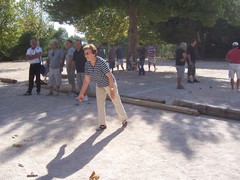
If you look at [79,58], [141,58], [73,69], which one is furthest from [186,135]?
[141,58]

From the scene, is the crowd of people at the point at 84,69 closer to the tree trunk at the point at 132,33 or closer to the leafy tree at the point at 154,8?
the leafy tree at the point at 154,8

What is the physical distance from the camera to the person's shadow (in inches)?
193

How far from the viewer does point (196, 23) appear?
3631cm

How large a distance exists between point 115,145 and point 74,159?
0.89m

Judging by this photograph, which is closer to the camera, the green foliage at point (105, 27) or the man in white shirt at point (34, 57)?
the man in white shirt at point (34, 57)

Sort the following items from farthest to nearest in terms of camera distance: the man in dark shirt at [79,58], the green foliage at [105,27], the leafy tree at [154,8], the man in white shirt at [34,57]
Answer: the green foliage at [105,27] < the leafy tree at [154,8] < the man in white shirt at [34,57] < the man in dark shirt at [79,58]

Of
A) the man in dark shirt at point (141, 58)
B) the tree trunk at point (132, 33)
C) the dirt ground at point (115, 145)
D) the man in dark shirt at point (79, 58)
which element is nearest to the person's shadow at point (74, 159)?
the dirt ground at point (115, 145)

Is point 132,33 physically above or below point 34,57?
above

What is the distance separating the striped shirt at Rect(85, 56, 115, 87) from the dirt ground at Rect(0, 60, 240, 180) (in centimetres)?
95

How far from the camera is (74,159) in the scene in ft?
17.9

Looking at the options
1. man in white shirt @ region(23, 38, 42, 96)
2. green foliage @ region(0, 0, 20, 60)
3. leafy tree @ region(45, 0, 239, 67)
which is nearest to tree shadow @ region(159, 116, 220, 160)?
man in white shirt @ region(23, 38, 42, 96)

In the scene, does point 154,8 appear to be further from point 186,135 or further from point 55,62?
point 186,135

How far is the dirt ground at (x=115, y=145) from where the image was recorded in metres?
4.94

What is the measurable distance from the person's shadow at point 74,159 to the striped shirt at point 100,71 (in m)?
1.00
